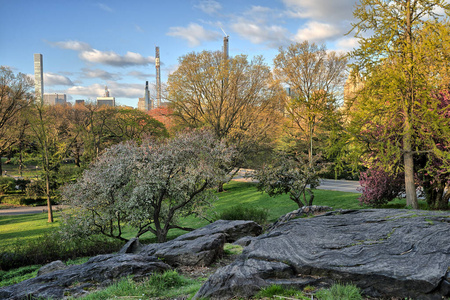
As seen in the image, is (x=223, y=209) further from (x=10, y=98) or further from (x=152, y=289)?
(x=10, y=98)

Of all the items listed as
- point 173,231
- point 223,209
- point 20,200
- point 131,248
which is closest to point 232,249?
point 131,248

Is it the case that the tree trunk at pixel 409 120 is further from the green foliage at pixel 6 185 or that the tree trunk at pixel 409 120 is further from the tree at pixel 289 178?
the green foliage at pixel 6 185

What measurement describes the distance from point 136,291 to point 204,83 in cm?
2138

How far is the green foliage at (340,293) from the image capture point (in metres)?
3.88

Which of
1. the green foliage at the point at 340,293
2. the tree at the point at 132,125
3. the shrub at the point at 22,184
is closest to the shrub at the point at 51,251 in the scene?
the green foliage at the point at 340,293

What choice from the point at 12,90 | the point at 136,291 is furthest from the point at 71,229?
the point at 12,90

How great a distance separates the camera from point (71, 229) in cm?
1051

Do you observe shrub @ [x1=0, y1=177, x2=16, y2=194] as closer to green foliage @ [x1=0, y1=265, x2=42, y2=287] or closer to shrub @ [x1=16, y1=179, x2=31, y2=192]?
shrub @ [x1=16, y1=179, x2=31, y2=192]

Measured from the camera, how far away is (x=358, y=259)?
4.55 metres

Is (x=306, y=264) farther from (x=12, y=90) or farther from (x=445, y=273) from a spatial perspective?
(x=12, y=90)

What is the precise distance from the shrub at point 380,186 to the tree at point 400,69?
7.55 ft

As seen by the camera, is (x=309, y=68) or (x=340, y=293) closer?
(x=340, y=293)

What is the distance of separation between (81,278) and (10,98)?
32459 mm

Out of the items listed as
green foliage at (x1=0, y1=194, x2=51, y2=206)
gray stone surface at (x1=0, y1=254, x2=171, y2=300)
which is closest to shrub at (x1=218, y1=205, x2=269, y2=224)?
gray stone surface at (x1=0, y1=254, x2=171, y2=300)
